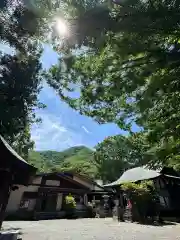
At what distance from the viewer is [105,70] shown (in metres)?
5.94

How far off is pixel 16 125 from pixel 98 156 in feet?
127

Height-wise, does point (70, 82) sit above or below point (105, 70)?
above

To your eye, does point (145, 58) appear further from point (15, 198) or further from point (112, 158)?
point (112, 158)

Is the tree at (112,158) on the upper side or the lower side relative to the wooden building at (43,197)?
upper

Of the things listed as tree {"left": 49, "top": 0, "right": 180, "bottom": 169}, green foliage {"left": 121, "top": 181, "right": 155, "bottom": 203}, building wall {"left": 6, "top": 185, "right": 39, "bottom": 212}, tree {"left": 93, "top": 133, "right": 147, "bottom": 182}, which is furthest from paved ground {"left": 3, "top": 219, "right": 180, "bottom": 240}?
tree {"left": 93, "top": 133, "right": 147, "bottom": 182}

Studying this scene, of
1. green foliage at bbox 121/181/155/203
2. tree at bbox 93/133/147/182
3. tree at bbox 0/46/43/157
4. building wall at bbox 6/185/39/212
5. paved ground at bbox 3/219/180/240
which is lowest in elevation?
paved ground at bbox 3/219/180/240

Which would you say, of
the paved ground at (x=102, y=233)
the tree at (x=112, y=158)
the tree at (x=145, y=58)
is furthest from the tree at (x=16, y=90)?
the tree at (x=112, y=158)

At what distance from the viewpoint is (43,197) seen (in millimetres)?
26984

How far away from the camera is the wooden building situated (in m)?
24.6

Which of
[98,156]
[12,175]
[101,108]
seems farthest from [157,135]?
[98,156]

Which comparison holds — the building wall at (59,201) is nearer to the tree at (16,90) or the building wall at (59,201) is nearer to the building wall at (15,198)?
the building wall at (15,198)

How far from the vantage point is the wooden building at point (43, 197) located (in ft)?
80.8

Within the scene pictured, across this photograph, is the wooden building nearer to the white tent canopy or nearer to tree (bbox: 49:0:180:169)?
the white tent canopy

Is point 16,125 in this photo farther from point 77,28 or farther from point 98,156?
point 98,156
